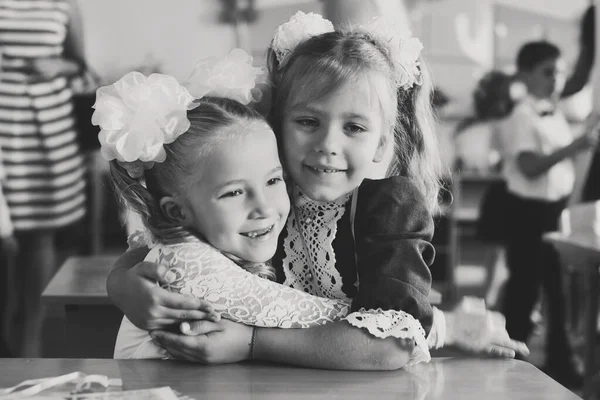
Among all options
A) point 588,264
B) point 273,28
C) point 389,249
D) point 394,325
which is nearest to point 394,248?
point 389,249

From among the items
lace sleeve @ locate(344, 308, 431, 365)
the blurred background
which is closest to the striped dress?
the blurred background

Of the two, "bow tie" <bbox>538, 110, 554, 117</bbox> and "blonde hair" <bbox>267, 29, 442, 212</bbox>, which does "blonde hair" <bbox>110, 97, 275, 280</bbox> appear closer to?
"blonde hair" <bbox>267, 29, 442, 212</bbox>

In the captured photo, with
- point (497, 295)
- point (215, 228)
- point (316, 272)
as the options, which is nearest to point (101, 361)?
point (215, 228)

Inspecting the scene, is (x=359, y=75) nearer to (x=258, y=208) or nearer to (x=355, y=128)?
(x=355, y=128)

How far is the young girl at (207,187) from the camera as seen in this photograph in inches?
41.8

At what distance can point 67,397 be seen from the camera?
88 centimetres

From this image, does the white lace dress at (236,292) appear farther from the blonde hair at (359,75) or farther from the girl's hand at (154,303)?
the blonde hair at (359,75)

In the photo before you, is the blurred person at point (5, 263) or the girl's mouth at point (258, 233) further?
the blurred person at point (5, 263)

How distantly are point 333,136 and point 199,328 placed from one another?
36 centimetres

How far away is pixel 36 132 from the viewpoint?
125 inches

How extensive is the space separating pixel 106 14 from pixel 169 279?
16.8ft

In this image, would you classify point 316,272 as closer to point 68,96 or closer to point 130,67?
point 68,96

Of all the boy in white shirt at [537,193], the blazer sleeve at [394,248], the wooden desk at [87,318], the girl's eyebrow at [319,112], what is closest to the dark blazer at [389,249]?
the blazer sleeve at [394,248]

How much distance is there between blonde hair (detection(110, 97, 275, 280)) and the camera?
43.6 inches
